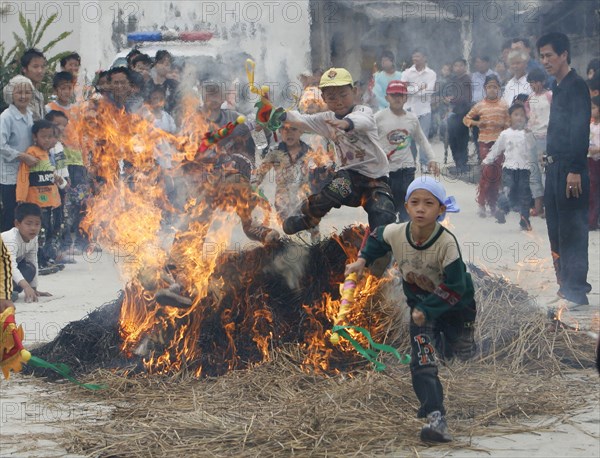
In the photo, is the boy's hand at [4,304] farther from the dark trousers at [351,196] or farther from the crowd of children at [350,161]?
the dark trousers at [351,196]

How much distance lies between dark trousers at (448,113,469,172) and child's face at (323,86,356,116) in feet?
29.1

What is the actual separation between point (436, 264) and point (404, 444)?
93cm

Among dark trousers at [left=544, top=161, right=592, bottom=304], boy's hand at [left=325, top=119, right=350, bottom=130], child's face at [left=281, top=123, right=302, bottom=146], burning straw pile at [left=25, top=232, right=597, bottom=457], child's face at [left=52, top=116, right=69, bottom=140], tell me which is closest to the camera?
burning straw pile at [left=25, top=232, right=597, bottom=457]

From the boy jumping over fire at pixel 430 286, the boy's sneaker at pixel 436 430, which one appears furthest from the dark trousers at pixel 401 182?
the boy's sneaker at pixel 436 430

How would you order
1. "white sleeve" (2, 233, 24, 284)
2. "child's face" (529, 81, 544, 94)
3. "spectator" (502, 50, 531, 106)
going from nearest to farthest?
"white sleeve" (2, 233, 24, 284), "child's face" (529, 81, 544, 94), "spectator" (502, 50, 531, 106)

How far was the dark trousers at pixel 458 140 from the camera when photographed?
658 inches

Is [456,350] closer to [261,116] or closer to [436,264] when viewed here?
[436,264]

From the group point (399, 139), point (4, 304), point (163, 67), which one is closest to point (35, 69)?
point (163, 67)

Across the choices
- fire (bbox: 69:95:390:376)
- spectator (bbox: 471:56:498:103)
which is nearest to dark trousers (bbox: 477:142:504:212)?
spectator (bbox: 471:56:498:103)

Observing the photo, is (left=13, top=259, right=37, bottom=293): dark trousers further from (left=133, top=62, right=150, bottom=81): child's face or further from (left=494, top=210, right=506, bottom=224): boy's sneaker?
(left=494, top=210, right=506, bottom=224): boy's sneaker

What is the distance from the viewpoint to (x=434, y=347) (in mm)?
5598

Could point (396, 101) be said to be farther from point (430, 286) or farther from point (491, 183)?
point (430, 286)

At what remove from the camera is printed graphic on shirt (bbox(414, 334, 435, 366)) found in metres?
5.55

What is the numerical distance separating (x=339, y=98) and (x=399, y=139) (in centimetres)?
297
